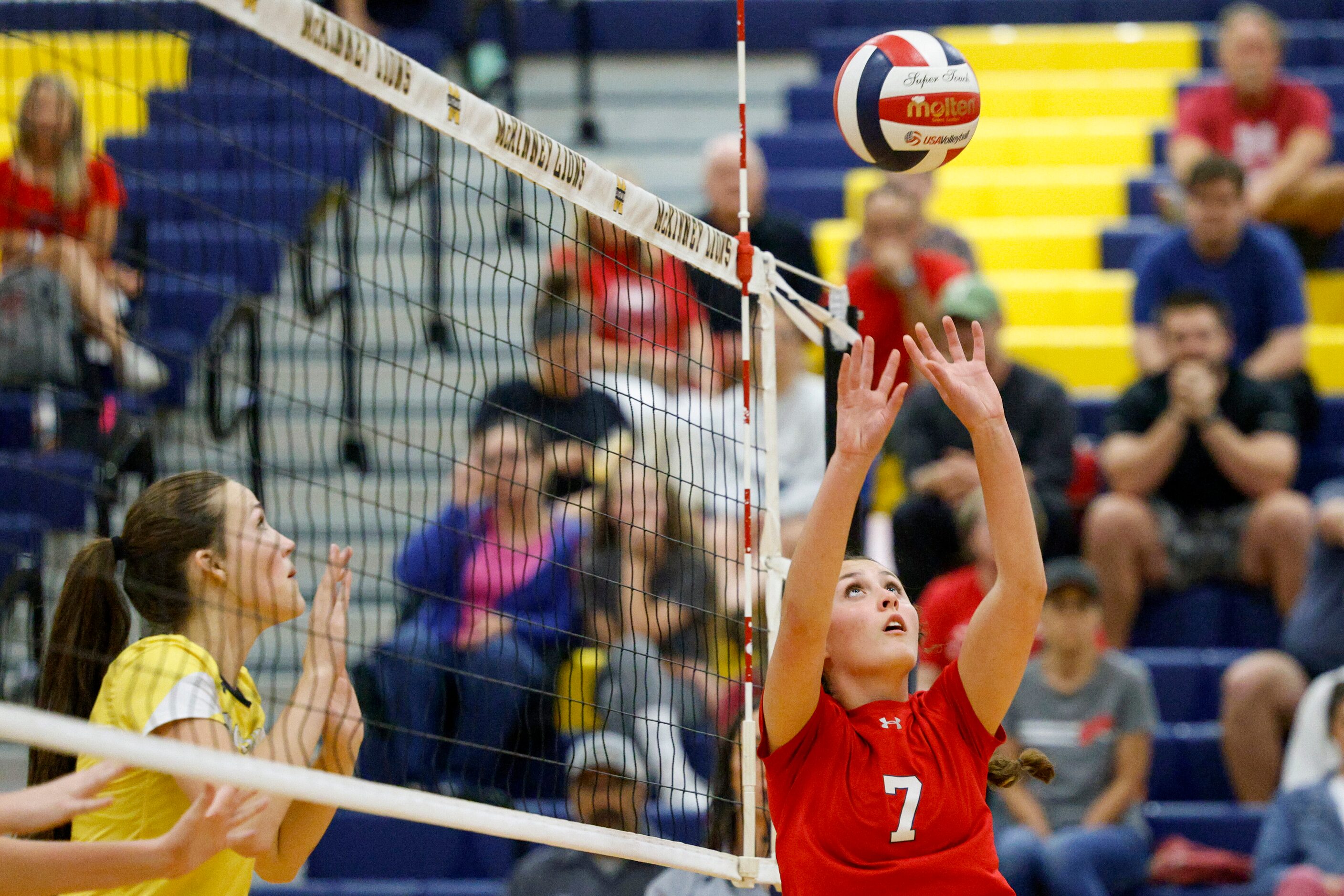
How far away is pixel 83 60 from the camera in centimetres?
1023

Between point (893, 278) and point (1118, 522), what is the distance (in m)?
1.55

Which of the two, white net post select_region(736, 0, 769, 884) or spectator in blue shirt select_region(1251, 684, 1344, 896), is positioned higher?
white net post select_region(736, 0, 769, 884)

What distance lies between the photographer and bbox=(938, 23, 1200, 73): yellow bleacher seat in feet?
36.2

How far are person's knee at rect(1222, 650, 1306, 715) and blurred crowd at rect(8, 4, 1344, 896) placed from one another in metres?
0.01

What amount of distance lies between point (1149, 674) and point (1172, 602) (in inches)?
16.8

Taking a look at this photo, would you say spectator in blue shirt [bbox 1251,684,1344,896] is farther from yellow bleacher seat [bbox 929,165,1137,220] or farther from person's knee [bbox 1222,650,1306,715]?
yellow bleacher seat [bbox 929,165,1137,220]

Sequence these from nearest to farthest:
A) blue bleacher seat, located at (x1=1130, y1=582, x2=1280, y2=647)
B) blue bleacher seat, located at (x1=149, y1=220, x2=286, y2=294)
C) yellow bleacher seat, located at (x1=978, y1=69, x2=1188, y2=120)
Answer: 1. blue bleacher seat, located at (x1=1130, y1=582, x2=1280, y2=647)
2. blue bleacher seat, located at (x1=149, y1=220, x2=286, y2=294)
3. yellow bleacher seat, located at (x1=978, y1=69, x2=1188, y2=120)

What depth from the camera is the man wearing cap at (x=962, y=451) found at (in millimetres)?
6953

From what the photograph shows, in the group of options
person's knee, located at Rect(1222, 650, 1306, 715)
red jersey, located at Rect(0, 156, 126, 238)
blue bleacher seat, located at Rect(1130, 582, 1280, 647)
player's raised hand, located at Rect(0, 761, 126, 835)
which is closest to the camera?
player's raised hand, located at Rect(0, 761, 126, 835)

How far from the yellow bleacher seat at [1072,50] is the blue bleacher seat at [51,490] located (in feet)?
20.9

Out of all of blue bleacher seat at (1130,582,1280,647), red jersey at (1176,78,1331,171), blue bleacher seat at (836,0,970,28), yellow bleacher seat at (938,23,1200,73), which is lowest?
blue bleacher seat at (1130,582,1280,647)

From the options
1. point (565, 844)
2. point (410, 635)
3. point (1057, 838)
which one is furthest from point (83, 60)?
point (565, 844)

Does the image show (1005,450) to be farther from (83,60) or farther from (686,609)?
(83,60)

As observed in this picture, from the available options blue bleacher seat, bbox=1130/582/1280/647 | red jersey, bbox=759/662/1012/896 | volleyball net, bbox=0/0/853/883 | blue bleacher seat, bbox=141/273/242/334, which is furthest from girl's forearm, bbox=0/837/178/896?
blue bleacher seat, bbox=141/273/242/334
